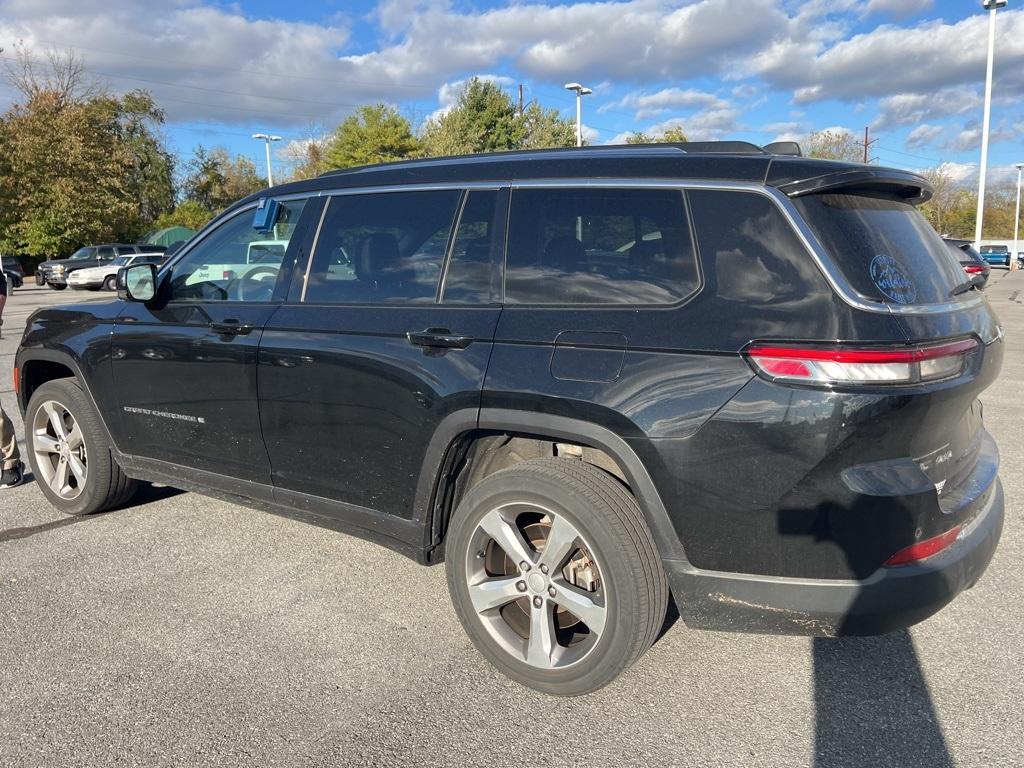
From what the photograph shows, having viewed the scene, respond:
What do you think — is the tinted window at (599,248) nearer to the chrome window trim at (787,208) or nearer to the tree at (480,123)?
the chrome window trim at (787,208)

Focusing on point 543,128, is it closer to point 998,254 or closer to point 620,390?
point 998,254

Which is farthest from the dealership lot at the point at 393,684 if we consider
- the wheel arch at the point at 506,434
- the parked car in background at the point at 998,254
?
the parked car in background at the point at 998,254

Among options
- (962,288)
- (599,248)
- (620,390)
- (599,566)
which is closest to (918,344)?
(962,288)

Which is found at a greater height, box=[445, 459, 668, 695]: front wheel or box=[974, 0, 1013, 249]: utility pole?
box=[974, 0, 1013, 249]: utility pole

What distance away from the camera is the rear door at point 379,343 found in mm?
3098

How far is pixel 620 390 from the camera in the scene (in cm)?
264

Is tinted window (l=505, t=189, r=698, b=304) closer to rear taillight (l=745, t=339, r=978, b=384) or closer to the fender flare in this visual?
rear taillight (l=745, t=339, r=978, b=384)

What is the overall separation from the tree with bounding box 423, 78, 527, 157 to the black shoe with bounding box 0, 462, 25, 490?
40.4 m

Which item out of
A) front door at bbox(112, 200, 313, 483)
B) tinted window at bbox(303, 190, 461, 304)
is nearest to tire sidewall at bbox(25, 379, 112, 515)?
front door at bbox(112, 200, 313, 483)

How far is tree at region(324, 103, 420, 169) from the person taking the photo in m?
47.1

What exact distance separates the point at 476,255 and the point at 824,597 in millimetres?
1723

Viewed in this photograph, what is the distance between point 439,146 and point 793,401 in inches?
1810

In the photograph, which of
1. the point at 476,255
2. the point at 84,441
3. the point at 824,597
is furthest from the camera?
the point at 84,441

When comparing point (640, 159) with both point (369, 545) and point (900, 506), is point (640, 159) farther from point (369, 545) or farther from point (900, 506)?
point (369, 545)
